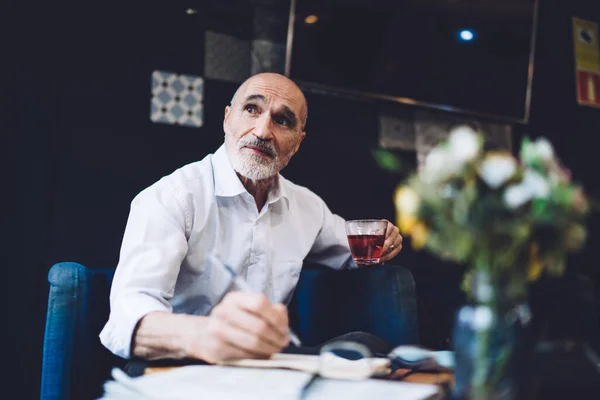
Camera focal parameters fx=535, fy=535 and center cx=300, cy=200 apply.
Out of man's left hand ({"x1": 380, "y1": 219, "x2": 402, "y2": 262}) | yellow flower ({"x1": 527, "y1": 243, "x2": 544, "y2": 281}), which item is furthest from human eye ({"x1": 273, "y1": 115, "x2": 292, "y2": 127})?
yellow flower ({"x1": 527, "y1": 243, "x2": 544, "y2": 281})

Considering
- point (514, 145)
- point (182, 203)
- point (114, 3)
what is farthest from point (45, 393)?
point (514, 145)

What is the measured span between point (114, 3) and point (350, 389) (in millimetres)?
1980

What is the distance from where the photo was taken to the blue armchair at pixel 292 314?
1.23 metres

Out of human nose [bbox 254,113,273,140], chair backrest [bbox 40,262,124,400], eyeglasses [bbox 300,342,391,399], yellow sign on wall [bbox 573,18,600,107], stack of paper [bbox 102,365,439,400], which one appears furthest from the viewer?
yellow sign on wall [bbox 573,18,600,107]

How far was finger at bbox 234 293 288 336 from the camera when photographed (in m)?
0.83

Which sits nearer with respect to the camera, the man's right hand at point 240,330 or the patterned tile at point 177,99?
the man's right hand at point 240,330

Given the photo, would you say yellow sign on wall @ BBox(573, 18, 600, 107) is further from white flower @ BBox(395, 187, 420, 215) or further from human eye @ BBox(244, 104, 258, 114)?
white flower @ BBox(395, 187, 420, 215)

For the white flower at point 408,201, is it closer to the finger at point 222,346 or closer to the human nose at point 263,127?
the finger at point 222,346

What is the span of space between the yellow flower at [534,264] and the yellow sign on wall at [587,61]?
3.54 m

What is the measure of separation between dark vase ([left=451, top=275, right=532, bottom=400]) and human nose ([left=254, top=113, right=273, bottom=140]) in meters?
1.17

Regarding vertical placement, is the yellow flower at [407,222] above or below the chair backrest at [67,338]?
above

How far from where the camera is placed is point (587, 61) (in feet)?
12.1

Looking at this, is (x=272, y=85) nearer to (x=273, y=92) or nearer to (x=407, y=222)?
(x=273, y=92)

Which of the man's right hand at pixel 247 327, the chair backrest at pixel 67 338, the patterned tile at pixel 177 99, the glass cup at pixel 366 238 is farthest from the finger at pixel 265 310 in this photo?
the patterned tile at pixel 177 99
